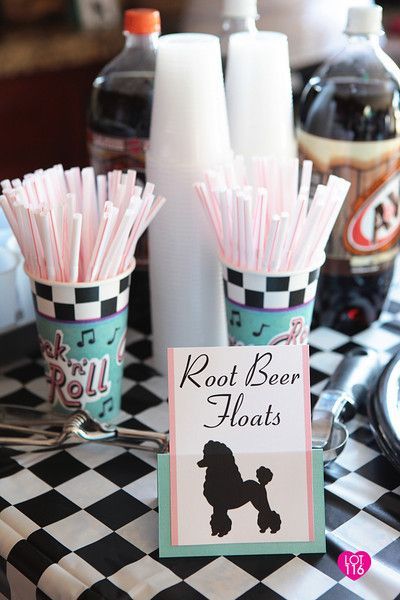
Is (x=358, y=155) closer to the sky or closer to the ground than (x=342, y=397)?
closer to the sky

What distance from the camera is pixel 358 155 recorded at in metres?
0.89

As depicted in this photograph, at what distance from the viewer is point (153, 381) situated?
899 millimetres

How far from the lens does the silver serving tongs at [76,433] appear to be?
0.76 m

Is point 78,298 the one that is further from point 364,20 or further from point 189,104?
point 364,20

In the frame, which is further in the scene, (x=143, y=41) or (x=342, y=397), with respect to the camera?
(x=143, y=41)

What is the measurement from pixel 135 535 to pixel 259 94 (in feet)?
1.56

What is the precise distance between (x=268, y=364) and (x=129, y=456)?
197 mm

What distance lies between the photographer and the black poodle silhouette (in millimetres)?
639

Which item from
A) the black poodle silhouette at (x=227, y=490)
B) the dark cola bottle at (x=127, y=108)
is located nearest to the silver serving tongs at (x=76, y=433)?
the black poodle silhouette at (x=227, y=490)

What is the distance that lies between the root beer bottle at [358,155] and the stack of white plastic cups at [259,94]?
67 mm

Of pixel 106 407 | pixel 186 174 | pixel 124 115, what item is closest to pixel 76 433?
pixel 106 407

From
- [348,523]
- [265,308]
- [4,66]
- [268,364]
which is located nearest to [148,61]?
[265,308]

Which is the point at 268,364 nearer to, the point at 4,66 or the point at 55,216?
the point at 55,216

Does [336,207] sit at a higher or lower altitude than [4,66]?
higher
